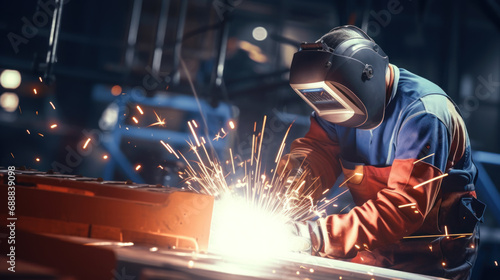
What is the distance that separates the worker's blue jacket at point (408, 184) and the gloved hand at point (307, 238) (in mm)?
31

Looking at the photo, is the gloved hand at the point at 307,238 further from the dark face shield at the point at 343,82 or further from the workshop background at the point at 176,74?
the workshop background at the point at 176,74

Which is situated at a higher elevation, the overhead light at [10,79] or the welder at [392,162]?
the overhead light at [10,79]

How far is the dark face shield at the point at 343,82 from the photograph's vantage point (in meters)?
2.04

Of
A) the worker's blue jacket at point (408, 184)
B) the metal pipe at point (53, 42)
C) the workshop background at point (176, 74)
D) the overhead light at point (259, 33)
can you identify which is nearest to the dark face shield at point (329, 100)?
the worker's blue jacket at point (408, 184)

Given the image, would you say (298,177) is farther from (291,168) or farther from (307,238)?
(307,238)

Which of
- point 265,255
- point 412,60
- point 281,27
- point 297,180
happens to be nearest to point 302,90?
point 297,180

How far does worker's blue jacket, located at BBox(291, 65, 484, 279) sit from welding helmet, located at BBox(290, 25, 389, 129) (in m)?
0.13

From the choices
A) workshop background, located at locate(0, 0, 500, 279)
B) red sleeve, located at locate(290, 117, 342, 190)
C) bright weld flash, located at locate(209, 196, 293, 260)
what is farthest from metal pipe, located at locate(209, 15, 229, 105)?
bright weld flash, located at locate(209, 196, 293, 260)

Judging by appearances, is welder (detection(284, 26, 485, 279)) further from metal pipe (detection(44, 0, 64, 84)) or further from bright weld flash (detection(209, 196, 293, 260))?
metal pipe (detection(44, 0, 64, 84))

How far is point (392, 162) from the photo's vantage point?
87.2 inches

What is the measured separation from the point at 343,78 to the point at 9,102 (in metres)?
5.15

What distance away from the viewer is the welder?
6.51 ft

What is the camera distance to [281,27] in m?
6.92

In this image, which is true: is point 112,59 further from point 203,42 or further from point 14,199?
point 14,199
